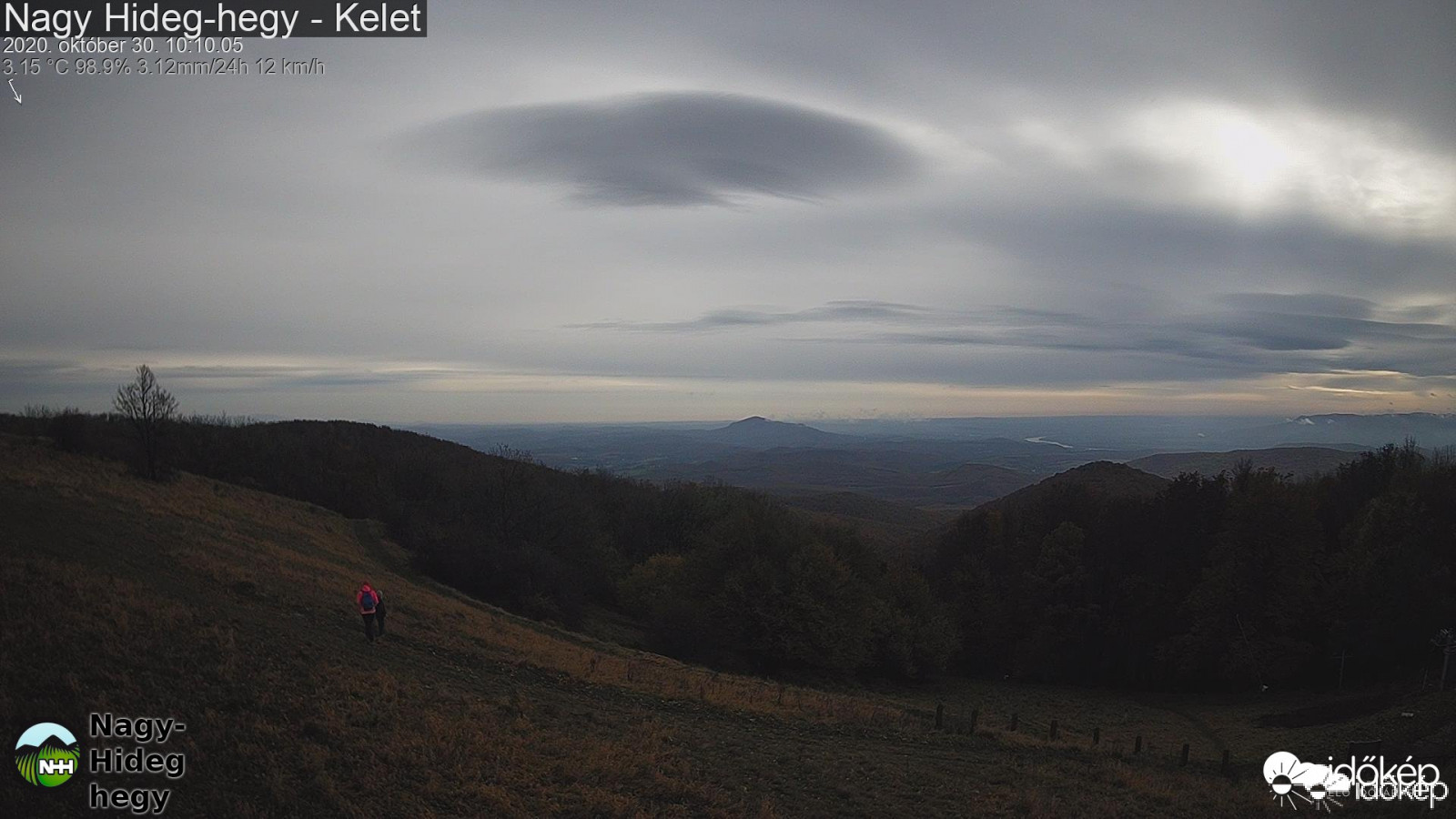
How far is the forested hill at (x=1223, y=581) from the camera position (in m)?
36.6

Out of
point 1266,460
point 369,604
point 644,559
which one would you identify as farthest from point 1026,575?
point 1266,460

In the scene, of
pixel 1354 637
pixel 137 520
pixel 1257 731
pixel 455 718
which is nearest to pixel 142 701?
pixel 455 718

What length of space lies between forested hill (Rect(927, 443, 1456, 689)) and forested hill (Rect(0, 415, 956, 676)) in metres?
8.81

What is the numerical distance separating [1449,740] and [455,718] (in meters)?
23.1

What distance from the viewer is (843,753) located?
15.9 m

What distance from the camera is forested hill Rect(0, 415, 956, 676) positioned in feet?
125

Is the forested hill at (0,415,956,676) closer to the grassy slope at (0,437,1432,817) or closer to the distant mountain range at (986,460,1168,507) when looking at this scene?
the grassy slope at (0,437,1432,817)

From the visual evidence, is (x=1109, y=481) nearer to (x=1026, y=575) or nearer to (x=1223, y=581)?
(x=1026, y=575)

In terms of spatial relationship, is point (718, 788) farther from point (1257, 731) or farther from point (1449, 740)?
point (1257, 731)

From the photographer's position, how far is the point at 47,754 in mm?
8398

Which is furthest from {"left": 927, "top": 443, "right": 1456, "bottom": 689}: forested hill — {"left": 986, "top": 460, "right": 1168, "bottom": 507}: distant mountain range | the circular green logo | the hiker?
the circular green logo

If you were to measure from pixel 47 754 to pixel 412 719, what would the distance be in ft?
16.4

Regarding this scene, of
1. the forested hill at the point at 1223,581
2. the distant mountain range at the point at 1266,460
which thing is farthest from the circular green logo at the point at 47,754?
the distant mountain range at the point at 1266,460

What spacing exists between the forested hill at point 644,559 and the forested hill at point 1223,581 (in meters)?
8.81
